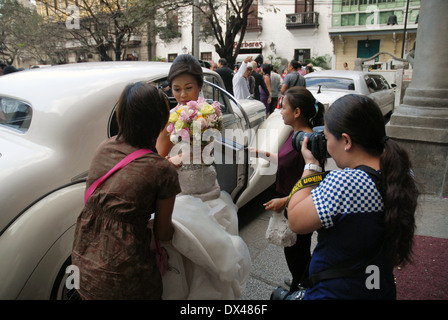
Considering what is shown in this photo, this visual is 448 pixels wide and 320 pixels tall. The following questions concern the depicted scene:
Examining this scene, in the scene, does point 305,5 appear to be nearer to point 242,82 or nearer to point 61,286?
point 242,82

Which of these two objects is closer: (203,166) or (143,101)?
(143,101)

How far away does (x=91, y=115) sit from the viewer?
226 cm

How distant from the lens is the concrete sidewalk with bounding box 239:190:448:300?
262 cm

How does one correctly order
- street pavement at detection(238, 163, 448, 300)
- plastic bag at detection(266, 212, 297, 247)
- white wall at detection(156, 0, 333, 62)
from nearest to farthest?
1. plastic bag at detection(266, 212, 297, 247)
2. street pavement at detection(238, 163, 448, 300)
3. white wall at detection(156, 0, 333, 62)

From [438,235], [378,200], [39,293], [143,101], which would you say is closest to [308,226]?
[378,200]

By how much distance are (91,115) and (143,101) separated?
930 millimetres

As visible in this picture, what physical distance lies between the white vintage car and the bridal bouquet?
57cm

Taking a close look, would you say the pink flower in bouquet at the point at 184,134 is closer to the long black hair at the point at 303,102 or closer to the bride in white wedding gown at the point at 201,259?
the bride in white wedding gown at the point at 201,259

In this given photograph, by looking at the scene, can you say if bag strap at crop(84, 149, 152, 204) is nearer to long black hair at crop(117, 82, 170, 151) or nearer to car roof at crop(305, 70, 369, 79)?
long black hair at crop(117, 82, 170, 151)

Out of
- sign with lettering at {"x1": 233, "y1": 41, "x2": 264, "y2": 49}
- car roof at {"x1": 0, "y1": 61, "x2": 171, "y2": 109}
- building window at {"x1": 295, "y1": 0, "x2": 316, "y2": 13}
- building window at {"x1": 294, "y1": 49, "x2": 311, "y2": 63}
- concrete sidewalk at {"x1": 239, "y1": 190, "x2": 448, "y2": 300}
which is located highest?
building window at {"x1": 295, "y1": 0, "x2": 316, "y2": 13}

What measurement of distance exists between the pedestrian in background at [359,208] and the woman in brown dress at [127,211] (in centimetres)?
59

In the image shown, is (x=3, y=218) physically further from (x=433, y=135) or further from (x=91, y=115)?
(x=433, y=135)

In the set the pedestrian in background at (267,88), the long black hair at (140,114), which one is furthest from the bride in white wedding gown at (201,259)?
the pedestrian in background at (267,88)

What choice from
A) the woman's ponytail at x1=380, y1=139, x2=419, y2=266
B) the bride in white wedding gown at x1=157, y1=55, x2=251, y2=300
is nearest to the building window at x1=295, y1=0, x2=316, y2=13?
the bride in white wedding gown at x1=157, y1=55, x2=251, y2=300
